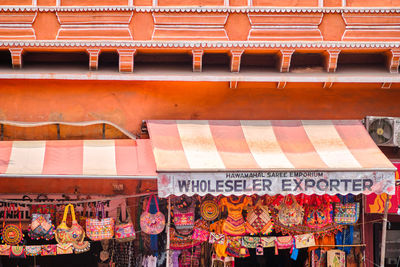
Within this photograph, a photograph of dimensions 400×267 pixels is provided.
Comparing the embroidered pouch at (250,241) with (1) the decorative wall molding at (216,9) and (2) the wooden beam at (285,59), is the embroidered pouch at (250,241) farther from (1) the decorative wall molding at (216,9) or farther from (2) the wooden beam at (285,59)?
(1) the decorative wall molding at (216,9)

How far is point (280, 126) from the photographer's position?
10406 mm

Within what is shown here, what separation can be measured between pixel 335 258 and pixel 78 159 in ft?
14.3

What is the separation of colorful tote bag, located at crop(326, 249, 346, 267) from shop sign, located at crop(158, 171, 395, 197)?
151 cm

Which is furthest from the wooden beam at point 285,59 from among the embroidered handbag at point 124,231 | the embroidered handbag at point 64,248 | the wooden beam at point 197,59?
the embroidered handbag at point 64,248

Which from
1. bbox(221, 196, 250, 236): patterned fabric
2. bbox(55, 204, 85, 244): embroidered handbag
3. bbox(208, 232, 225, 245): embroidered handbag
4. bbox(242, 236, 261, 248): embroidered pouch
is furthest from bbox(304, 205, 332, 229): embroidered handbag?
bbox(55, 204, 85, 244): embroidered handbag

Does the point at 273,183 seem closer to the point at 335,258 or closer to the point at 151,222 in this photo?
the point at 151,222

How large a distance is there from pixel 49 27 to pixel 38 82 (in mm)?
900

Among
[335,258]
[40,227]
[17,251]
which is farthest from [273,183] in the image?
[17,251]

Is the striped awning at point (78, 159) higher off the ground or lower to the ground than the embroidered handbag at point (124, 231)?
higher

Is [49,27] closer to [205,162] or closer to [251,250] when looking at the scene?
[205,162]

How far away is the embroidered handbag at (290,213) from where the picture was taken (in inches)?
392

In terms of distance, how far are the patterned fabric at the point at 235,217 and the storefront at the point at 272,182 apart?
0.02m

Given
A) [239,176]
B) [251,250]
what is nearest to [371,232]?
[251,250]

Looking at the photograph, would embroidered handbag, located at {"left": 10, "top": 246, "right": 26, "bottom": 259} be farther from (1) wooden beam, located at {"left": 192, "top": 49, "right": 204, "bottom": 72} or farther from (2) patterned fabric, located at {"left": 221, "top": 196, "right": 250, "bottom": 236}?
(1) wooden beam, located at {"left": 192, "top": 49, "right": 204, "bottom": 72}
